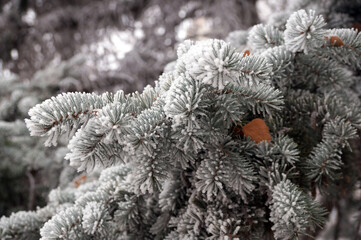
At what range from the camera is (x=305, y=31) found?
54 centimetres

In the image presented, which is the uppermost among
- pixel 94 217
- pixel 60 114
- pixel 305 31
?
pixel 305 31

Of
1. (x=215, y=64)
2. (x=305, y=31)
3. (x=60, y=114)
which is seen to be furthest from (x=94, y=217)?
(x=305, y=31)

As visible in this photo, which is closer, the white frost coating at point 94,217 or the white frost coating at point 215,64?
the white frost coating at point 215,64

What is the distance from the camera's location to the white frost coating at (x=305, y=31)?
1.74 feet

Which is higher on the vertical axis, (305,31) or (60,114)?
(305,31)

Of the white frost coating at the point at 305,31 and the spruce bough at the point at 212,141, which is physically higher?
the white frost coating at the point at 305,31

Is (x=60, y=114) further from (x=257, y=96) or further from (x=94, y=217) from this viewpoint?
(x=257, y=96)

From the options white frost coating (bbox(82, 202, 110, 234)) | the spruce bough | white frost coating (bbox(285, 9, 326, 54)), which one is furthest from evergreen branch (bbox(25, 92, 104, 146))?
white frost coating (bbox(285, 9, 326, 54))

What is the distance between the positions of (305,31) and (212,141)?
0.25 metres

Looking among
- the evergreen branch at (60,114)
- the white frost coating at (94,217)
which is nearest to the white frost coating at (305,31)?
the evergreen branch at (60,114)

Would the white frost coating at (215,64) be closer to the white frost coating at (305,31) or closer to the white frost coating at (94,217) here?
the white frost coating at (305,31)

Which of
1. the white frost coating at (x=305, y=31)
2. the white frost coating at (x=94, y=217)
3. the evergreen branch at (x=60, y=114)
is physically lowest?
the white frost coating at (x=94, y=217)

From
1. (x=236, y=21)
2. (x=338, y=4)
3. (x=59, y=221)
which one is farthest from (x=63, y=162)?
(x=236, y=21)

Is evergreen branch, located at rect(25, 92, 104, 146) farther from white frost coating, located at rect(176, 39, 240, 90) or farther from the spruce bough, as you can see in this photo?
white frost coating, located at rect(176, 39, 240, 90)
